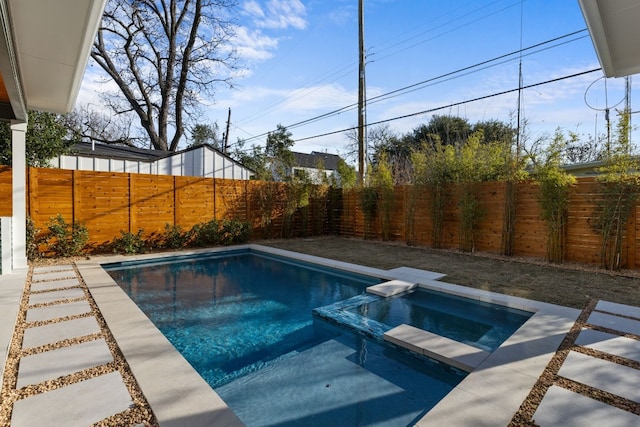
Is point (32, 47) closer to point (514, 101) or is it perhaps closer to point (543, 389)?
point (543, 389)

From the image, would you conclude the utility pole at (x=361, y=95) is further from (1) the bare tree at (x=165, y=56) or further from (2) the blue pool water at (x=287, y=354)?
(2) the blue pool water at (x=287, y=354)

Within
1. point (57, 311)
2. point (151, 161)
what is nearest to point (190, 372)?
point (57, 311)

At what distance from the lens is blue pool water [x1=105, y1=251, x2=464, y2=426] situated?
2.55 metres

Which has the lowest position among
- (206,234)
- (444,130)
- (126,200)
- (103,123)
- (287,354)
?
(287,354)

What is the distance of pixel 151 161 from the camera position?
14.9 metres

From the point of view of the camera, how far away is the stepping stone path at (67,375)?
6.71ft

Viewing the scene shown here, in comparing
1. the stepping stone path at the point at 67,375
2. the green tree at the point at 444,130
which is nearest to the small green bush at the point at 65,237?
the stepping stone path at the point at 67,375

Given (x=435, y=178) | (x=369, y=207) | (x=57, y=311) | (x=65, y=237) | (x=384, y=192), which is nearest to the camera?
(x=57, y=311)

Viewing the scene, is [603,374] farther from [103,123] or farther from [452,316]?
[103,123]

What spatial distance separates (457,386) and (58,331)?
3770 millimetres

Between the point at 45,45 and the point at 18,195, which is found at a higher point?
the point at 45,45

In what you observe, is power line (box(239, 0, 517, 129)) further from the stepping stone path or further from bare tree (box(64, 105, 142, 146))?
the stepping stone path

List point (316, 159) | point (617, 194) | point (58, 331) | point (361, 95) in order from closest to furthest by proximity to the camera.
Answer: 1. point (58, 331)
2. point (617, 194)
3. point (361, 95)
4. point (316, 159)

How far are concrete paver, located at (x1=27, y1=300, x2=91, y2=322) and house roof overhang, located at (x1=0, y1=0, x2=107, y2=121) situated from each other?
264 centimetres
